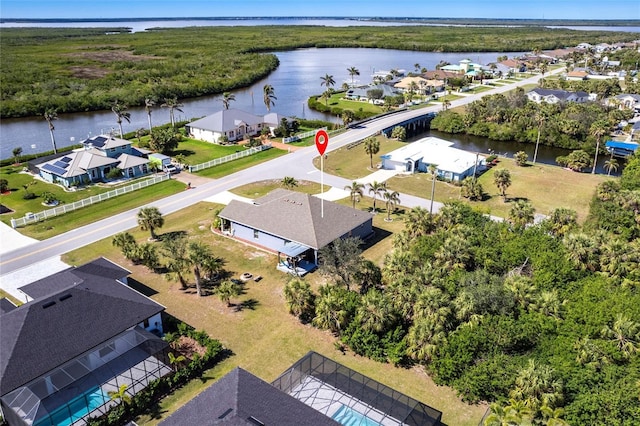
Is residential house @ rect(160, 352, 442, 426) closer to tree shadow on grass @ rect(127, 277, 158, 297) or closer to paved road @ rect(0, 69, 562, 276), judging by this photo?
tree shadow on grass @ rect(127, 277, 158, 297)

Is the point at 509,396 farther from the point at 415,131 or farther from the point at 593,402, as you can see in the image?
the point at 415,131

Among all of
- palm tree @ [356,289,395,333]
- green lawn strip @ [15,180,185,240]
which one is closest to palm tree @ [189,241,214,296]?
palm tree @ [356,289,395,333]

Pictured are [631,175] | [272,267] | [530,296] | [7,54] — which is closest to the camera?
[530,296]

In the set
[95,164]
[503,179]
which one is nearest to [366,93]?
[503,179]

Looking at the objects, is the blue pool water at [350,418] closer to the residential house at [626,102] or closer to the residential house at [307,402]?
the residential house at [307,402]

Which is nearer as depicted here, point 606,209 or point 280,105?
point 606,209

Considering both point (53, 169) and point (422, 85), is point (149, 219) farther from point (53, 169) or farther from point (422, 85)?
point (422, 85)

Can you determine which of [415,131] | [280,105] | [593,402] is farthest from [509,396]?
[280,105]
